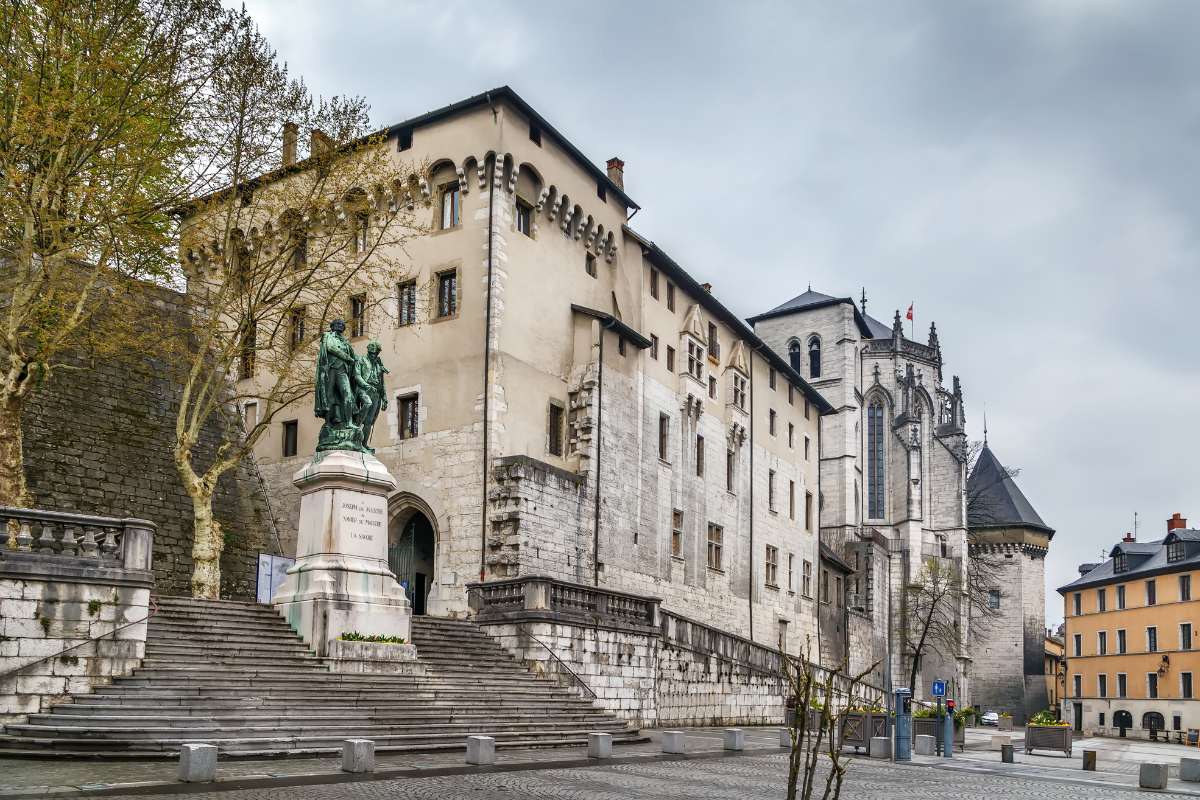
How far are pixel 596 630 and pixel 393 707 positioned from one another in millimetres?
7646

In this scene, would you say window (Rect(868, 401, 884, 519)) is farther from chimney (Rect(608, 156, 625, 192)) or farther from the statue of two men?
the statue of two men

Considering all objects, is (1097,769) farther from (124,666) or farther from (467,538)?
(124,666)

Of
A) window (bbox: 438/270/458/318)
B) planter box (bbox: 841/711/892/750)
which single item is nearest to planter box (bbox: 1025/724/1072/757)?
planter box (bbox: 841/711/892/750)

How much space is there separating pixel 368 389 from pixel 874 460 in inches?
2425

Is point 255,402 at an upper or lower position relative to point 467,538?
upper

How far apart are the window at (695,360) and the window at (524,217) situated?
10.7 m

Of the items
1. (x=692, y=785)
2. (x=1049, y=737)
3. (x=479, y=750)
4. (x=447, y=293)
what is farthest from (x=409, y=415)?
(x=692, y=785)

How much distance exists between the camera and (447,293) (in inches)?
1300

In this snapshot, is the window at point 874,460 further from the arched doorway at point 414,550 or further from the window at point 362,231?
the window at point 362,231

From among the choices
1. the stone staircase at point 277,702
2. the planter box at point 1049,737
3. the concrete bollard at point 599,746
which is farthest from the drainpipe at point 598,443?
the concrete bollard at point 599,746

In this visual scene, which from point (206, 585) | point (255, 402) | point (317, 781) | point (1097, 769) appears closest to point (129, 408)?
point (255, 402)

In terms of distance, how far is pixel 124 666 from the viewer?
17.0m

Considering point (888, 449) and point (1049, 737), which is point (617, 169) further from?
point (888, 449)

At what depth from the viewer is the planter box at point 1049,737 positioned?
26000 mm
